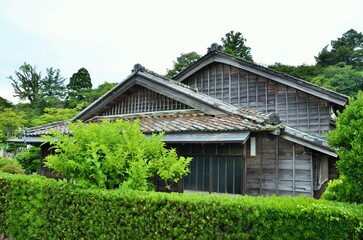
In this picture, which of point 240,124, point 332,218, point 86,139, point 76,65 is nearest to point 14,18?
point 86,139

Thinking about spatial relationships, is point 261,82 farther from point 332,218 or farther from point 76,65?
point 76,65

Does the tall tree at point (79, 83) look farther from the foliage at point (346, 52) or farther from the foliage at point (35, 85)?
the foliage at point (346, 52)

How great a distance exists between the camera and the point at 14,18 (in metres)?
15.0

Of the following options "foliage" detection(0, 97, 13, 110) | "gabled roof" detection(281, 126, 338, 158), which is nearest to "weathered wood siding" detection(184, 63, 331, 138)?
"gabled roof" detection(281, 126, 338, 158)

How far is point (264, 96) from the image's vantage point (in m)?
12.0

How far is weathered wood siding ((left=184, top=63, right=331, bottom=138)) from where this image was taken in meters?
10.7

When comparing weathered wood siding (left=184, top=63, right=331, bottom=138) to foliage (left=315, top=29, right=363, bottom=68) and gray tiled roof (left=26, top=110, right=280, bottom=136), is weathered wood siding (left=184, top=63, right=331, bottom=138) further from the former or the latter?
foliage (left=315, top=29, right=363, bottom=68)

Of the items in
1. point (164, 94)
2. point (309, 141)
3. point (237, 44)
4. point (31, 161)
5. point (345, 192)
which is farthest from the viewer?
point (237, 44)

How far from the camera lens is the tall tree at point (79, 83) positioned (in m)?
45.9

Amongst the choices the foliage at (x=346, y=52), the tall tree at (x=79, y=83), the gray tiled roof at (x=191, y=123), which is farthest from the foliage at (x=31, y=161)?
the foliage at (x=346, y=52)

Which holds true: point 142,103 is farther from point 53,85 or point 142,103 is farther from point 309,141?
point 53,85

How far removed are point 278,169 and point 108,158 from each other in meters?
4.98

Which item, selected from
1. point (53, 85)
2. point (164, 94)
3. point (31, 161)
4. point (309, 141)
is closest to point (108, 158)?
point (309, 141)

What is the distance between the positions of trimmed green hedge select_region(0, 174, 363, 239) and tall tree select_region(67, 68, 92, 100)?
4182 centimetres
